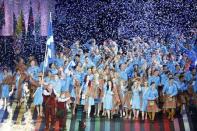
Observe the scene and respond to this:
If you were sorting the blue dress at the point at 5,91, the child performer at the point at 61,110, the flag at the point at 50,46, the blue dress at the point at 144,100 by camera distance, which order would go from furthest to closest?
the blue dress at the point at 5,91, the flag at the point at 50,46, the blue dress at the point at 144,100, the child performer at the point at 61,110

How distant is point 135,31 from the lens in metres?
19.9

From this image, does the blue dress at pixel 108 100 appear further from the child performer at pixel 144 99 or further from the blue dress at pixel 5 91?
the blue dress at pixel 5 91

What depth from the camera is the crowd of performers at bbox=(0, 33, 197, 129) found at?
17.5 m

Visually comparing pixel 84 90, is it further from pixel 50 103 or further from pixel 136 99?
pixel 136 99

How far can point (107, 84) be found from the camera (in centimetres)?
1766

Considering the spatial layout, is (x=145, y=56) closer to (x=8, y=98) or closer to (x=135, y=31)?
(x=135, y=31)

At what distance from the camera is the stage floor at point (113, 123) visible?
17156 mm

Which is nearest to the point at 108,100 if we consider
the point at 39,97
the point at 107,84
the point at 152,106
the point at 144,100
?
the point at 107,84

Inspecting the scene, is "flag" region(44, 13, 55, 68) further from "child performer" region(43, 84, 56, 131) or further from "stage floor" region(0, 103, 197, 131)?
"stage floor" region(0, 103, 197, 131)

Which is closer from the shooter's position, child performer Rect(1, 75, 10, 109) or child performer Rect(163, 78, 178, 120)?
child performer Rect(163, 78, 178, 120)

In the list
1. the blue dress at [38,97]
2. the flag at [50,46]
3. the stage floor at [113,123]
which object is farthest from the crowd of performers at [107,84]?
the flag at [50,46]

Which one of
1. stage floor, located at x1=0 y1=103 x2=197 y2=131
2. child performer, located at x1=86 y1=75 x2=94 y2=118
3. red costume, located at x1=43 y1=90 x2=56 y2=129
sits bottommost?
stage floor, located at x1=0 y1=103 x2=197 y2=131

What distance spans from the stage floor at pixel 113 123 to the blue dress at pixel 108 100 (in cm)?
30

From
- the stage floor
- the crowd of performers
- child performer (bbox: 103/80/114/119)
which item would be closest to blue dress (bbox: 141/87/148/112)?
the crowd of performers
